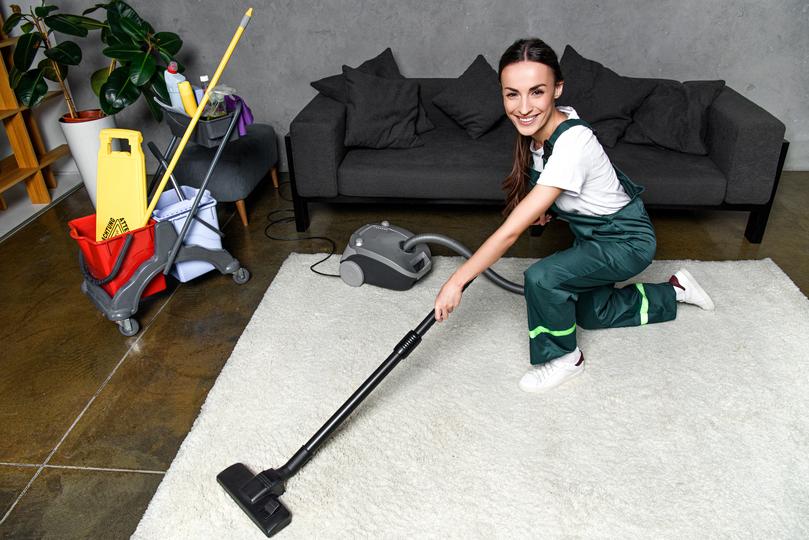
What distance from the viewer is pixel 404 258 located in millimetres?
2328

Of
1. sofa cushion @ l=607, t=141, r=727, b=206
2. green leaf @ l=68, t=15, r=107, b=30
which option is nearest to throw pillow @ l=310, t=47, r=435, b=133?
sofa cushion @ l=607, t=141, r=727, b=206

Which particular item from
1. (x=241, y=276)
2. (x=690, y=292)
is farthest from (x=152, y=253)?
(x=690, y=292)

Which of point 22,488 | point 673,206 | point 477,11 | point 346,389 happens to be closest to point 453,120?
point 477,11

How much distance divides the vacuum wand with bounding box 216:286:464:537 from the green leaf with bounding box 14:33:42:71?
7.70 feet

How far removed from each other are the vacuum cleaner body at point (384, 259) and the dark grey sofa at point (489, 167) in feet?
1.54

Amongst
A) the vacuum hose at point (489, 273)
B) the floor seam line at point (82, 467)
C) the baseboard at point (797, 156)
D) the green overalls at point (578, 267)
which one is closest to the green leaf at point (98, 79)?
the vacuum hose at point (489, 273)

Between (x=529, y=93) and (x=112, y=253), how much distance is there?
1.44m

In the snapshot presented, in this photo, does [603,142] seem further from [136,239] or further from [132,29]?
[132,29]

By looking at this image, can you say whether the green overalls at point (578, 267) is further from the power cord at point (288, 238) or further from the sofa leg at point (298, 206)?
the sofa leg at point (298, 206)

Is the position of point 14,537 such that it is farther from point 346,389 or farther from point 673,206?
point 673,206

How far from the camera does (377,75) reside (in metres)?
3.10

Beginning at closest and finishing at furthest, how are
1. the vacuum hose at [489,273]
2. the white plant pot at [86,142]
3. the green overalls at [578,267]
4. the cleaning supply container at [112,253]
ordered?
the green overalls at [578,267] < the cleaning supply container at [112,253] < the vacuum hose at [489,273] < the white plant pot at [86,142]

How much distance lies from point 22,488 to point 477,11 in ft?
9.23

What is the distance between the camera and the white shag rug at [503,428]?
149cm
